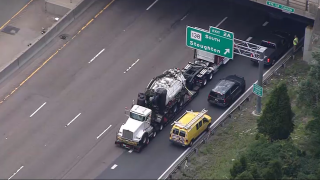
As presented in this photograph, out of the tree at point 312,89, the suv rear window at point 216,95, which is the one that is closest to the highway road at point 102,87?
the suv rear window at point 216,95

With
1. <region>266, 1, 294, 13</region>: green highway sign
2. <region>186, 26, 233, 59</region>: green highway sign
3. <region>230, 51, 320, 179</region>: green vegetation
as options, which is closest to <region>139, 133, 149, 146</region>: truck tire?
<region>230, 51, 320, 179</region>: green vegetation

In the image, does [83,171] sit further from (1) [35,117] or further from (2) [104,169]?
(1) [35,117]

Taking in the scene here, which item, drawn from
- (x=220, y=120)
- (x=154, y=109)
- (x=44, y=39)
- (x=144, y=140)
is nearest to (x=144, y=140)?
(x=144, y=140)

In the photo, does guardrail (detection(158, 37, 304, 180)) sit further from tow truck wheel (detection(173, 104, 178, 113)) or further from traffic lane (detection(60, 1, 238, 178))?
traffic lane (detection(60, 1, 238, 178))

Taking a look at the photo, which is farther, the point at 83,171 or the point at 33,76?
the point at 33,76

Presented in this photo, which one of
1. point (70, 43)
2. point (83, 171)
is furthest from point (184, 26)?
point (83, 171)

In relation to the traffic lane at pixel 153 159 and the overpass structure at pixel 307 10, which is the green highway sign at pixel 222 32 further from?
the overpass structure at pixel 307 10
